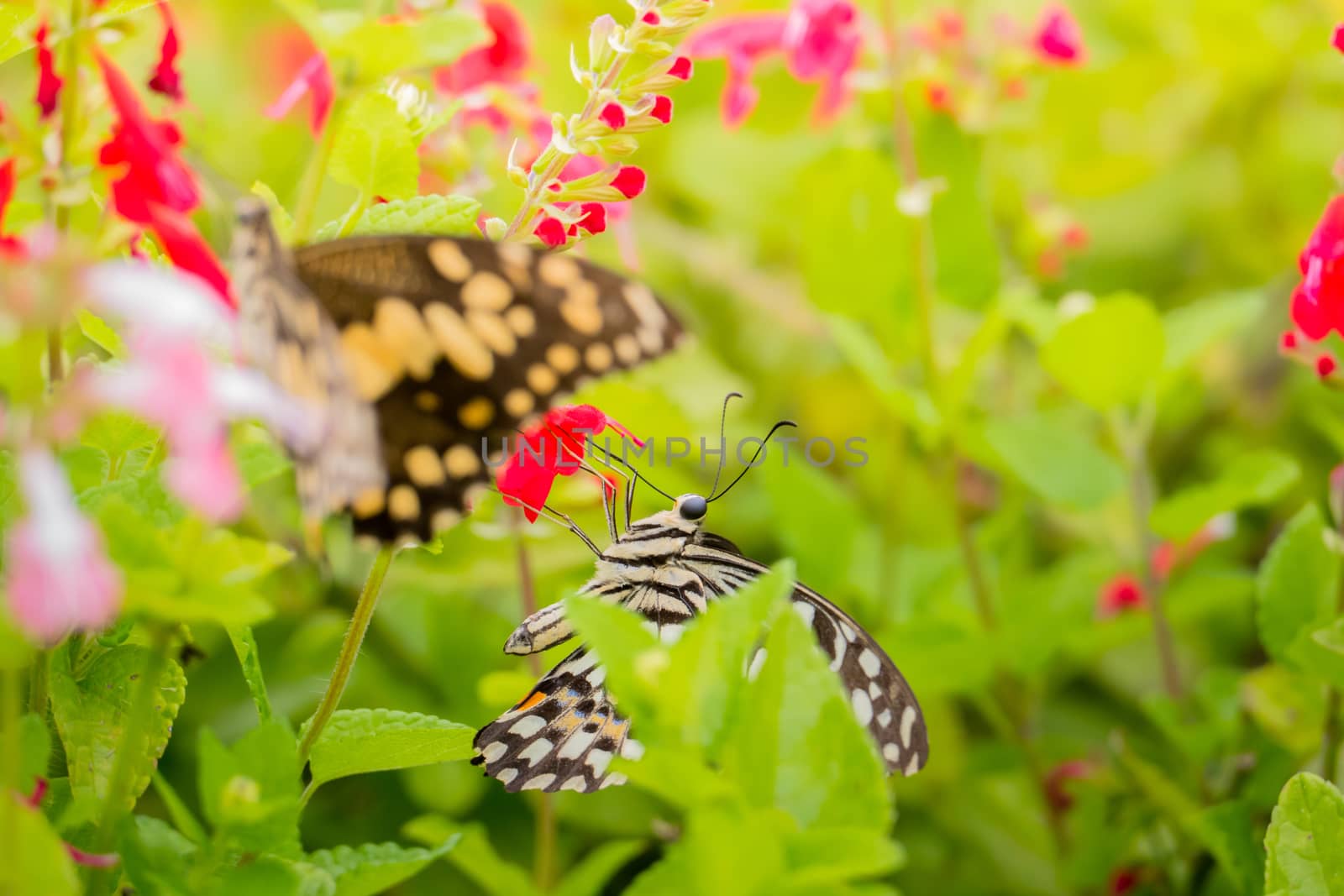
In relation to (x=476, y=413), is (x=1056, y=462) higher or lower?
lower

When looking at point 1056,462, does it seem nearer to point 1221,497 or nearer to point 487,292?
point 1221,497

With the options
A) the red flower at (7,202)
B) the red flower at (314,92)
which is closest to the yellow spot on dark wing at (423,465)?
the red flower at (7,202)

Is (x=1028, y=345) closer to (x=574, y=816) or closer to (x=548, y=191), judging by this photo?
(x=574, y=816)

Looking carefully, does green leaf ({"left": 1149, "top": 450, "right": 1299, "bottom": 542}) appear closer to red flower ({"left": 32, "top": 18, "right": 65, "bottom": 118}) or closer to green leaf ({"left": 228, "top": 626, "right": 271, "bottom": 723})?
green leaf ({"left": 228, "top": 626, "right": 271, "bottom": 723})

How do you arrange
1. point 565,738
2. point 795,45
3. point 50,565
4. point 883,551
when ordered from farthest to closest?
point 883,551 < point 795,45 < point 565,738 < point 50,565

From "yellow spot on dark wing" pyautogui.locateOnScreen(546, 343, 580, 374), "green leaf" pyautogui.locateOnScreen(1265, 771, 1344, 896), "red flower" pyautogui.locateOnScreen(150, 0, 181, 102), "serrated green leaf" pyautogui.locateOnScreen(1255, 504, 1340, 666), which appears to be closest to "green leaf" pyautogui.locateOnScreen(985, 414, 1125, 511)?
"serrated green leaf" pyautogui.locateOnScreen(1255, 504, 1340, 666)

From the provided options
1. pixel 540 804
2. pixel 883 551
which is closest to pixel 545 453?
pixel 540 804

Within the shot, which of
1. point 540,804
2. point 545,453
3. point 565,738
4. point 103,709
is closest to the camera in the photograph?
point 103,709
